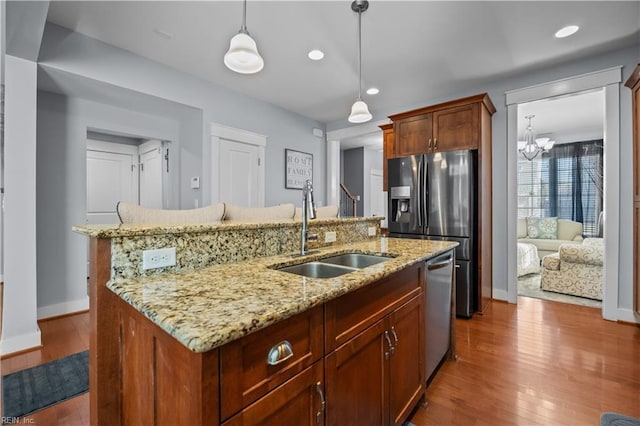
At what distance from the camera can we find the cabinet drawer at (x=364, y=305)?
1.03m

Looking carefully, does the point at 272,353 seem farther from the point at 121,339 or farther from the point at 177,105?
the point at 177,105

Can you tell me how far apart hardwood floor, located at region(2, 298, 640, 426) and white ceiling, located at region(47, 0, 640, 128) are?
2.68 metres

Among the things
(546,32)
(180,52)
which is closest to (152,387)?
(180,52)

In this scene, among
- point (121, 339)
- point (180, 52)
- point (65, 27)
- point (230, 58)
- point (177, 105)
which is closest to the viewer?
point (121, 339)

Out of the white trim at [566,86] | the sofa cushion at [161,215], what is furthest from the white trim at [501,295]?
the sofa cushion at [161,215]

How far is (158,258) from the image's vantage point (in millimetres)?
1188

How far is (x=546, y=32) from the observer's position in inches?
104

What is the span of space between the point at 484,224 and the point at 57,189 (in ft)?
15.2

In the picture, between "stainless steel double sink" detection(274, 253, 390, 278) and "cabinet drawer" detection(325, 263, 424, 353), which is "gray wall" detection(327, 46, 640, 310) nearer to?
"stainless steel double sink" detection(274, 253, 390, 278)

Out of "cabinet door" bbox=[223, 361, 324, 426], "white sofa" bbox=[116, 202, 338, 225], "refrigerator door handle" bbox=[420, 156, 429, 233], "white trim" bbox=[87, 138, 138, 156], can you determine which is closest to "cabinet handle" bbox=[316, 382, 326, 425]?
"cabinet door" bbox=[223, 361, 324, 426]

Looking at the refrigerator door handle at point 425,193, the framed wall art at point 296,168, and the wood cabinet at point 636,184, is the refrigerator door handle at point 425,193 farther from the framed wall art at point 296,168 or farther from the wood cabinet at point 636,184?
the framed wall art at point 296,168

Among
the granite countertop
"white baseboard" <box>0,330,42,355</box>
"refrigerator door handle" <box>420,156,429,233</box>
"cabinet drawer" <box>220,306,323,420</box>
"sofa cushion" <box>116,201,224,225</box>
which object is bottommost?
"white baseboard" <box>0,330,42,355</box>

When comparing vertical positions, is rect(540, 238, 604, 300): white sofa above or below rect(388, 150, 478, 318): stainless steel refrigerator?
below

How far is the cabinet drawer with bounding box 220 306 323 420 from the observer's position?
708mm
